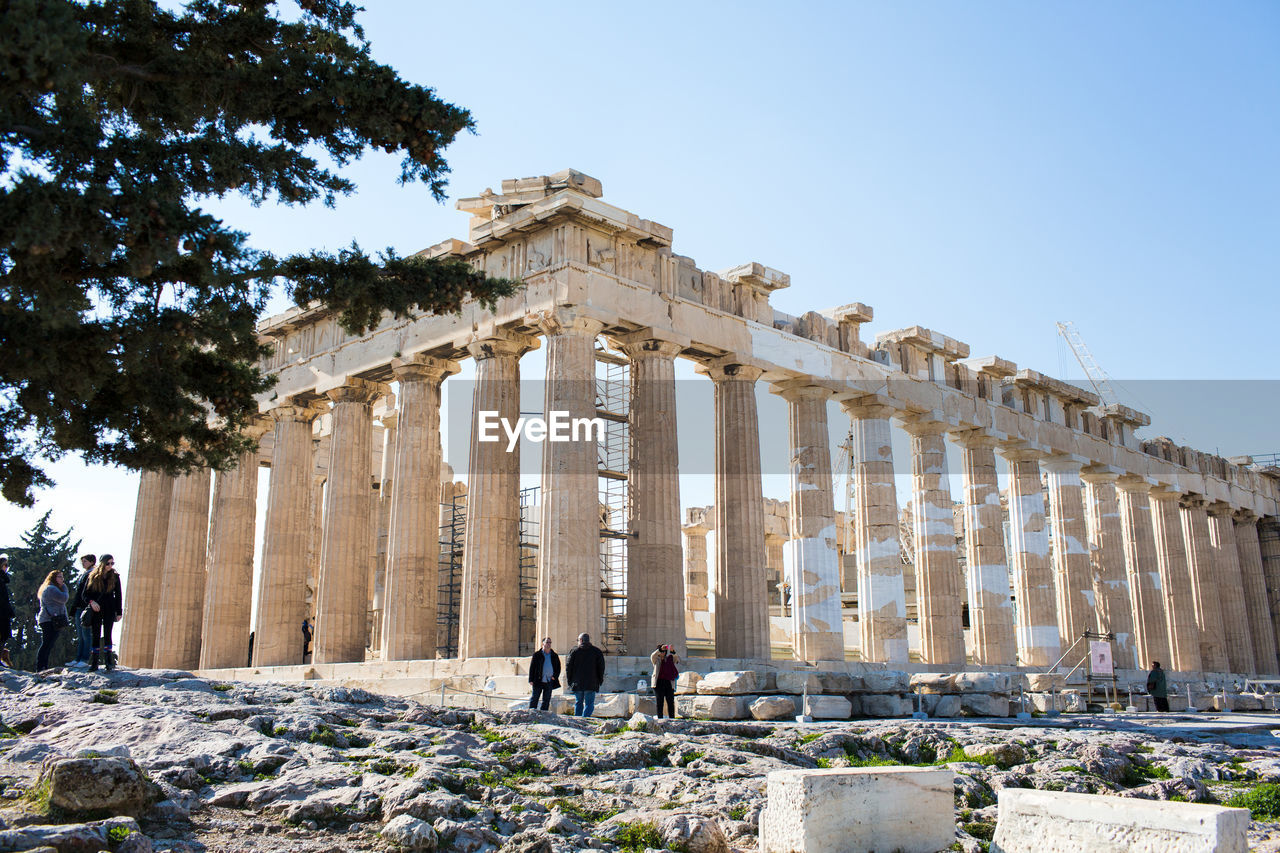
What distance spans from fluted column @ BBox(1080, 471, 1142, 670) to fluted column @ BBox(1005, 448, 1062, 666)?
3088 mm

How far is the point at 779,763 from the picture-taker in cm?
1240

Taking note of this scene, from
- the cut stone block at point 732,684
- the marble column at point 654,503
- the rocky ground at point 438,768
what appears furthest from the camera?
the marble column at point 654,503

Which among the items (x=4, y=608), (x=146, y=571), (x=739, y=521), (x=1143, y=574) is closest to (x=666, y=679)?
(x=739, y=521)

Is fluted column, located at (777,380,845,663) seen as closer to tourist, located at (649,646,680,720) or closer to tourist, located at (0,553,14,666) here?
tourist, located at (649,646,680,720)

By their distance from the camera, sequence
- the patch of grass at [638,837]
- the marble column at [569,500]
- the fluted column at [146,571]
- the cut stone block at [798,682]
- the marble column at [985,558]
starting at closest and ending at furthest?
the patch of grass at [638,837] → the cut stone block at [798,682] → the marble column at [569,500] → the marble column at [985,558] → the fluted column at [146,571]

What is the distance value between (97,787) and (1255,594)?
1788 inches

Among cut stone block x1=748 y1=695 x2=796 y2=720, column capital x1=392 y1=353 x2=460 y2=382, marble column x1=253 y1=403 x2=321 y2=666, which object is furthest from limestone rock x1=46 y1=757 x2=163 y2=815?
marble column x1=253 y1=403 x2=321 y2=666

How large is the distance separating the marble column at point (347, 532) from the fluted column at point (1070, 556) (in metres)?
20.6

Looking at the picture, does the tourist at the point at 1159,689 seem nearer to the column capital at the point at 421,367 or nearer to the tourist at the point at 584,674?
the tourist at the point at 584,674

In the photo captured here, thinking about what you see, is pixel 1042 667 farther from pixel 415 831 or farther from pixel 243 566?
pixel 415 831

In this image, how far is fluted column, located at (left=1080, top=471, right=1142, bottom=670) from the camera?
1417 inches

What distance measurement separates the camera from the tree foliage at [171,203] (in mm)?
8516

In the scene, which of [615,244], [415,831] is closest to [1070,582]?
[615,244]

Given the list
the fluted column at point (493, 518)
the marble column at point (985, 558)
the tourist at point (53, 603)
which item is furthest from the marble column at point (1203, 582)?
the tourist at point (53, 603)
